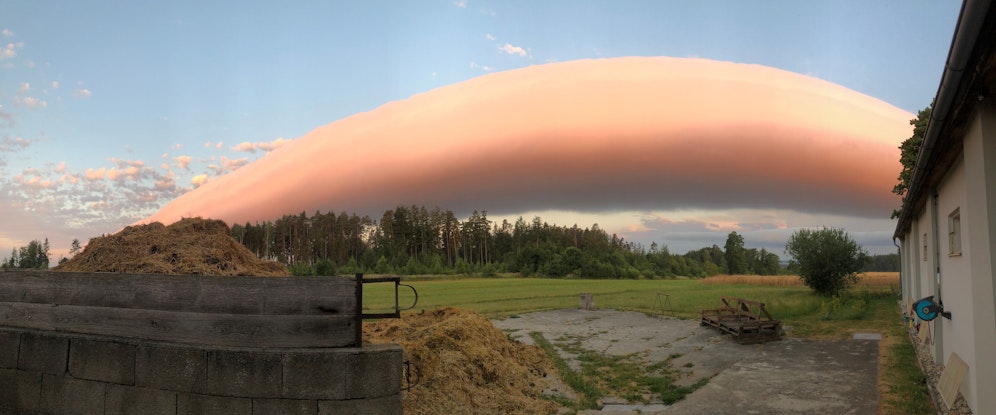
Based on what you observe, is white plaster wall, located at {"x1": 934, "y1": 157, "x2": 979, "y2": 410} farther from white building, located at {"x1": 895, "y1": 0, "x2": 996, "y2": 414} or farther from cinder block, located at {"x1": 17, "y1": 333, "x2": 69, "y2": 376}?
cinder block, located at {"x1": 17, "y1": 333, "x2": 69, "y2": 376}

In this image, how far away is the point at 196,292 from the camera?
5887 millimetres

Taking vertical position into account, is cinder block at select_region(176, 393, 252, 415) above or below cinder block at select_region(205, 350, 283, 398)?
below

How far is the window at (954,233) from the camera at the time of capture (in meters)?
8.14

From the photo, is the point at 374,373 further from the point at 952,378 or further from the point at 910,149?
the point at 910,149

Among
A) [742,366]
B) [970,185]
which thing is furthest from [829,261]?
[970,185]

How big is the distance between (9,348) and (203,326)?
9.56 feet

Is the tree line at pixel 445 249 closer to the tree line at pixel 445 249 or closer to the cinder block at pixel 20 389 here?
the tree line at pixel 445 249

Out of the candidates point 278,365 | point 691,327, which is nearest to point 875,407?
point 278,365

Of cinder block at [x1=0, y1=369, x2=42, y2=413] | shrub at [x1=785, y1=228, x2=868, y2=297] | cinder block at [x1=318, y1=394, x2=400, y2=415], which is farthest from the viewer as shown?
shrub at [x1=785, y1=228, x2=868, y2=297]

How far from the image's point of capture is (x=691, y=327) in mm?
19344

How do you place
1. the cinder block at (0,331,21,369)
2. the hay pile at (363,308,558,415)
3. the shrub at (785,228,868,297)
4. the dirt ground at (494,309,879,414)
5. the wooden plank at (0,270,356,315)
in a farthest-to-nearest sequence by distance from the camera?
the shrub at (785,228,868,297) < the dirt ground at (494,309,879,414) < the hay pile at (363,308,558,415) < the cinder block at (0,331,21,369) < the wooden plank at (0,270,356,315)

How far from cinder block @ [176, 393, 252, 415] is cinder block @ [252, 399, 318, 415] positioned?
0.31 ft

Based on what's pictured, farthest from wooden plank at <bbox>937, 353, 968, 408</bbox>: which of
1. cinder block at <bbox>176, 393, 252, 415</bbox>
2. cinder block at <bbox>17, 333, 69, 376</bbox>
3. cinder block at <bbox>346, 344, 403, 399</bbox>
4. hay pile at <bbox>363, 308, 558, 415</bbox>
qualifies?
cinder block at <bbox>17, 333, 69, 376</bbox>

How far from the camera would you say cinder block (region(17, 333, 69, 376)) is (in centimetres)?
622
